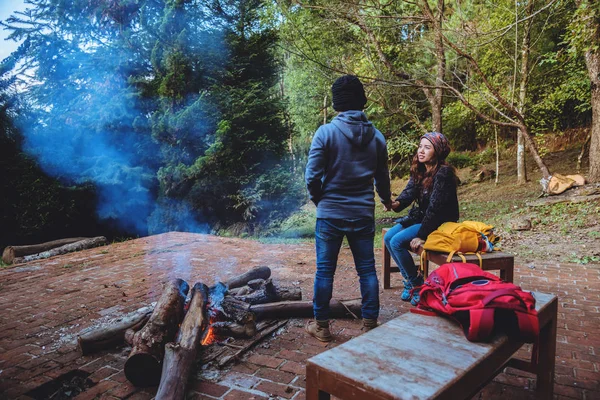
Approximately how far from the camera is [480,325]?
152 centimetres

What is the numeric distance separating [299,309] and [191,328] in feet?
3.44

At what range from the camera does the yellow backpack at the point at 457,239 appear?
2.90 metres

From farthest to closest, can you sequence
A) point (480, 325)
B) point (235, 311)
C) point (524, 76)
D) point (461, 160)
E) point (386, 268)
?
point (461, 160) → point (524, 76) → point (386, 268) → point (235, 311) → point (480, 325)

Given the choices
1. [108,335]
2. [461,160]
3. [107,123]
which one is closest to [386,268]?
[108,335]

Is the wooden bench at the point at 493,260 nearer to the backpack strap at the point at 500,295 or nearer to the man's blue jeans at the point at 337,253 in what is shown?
the man's blue jeans at the point at 337,253

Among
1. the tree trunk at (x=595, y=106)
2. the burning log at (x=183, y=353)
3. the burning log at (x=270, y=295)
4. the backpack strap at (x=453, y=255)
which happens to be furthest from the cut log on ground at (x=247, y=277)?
the tree trunk at (x=595, y=106)

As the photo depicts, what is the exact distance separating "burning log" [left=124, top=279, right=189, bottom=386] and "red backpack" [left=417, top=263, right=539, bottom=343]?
1.74m

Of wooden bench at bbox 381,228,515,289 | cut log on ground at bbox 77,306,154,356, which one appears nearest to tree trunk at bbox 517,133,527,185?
wooden bench at bbox 381,228,515,289

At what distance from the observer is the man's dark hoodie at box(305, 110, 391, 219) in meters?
2.64

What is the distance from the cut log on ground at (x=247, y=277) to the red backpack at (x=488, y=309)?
107 inches

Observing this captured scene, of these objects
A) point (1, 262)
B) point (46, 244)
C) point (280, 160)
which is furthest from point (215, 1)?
point (1, 262)

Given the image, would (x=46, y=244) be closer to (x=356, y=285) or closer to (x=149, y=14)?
(x=149, y=14)

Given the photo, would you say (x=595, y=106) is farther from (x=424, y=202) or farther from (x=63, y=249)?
(x=63, y=249)

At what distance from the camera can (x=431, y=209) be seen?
3152mm
